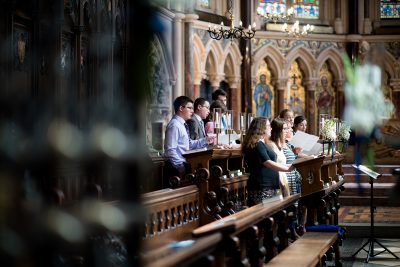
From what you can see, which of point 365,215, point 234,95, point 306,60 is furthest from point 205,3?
point 365,215

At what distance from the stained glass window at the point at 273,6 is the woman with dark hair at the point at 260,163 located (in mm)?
13750

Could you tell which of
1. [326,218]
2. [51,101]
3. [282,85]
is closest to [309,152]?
[326,218]

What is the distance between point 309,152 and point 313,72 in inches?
464

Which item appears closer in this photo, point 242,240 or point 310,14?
point 242,240

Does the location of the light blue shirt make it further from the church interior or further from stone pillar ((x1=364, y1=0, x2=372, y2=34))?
stone pillar ((x1=364, y1=0, x2=372, y2=34))

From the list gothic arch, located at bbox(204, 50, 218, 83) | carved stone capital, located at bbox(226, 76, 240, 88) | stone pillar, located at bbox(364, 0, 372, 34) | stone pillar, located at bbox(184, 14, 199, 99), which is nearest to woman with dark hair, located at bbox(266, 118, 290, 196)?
stone pillar, located at bbox(184, 14, 199, 99)

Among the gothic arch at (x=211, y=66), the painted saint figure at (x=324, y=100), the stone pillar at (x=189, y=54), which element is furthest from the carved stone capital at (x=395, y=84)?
the stone pillar at (x=189, y=54)

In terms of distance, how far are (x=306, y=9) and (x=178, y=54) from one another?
6697 millimetres

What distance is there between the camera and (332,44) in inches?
822

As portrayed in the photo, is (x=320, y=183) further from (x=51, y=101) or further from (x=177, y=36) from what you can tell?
(x=177, y=36)

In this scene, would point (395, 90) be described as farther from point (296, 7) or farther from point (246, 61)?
point (246, 61)

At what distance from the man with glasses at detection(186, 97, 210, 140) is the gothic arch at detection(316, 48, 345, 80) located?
13.3m

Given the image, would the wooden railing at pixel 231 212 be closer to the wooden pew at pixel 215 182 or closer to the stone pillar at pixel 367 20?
the wooden pew at pixel 215 182

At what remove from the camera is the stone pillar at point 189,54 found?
15805mm
